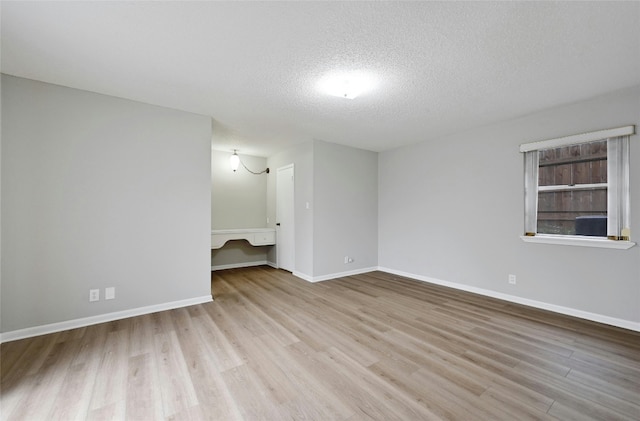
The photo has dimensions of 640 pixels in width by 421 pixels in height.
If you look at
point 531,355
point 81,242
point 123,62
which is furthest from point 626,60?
point 81,242

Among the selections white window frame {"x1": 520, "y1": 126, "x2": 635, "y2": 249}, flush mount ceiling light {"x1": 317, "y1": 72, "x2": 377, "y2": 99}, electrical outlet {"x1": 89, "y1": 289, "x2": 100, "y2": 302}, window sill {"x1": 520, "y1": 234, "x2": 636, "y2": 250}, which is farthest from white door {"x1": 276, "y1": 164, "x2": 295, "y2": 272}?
white window frame {"x1": 520, "y1": 126, "x2": 635, "y2": 249}

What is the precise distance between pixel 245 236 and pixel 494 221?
427 cm

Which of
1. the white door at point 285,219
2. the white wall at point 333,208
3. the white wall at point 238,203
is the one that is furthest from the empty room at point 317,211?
the white wall at point 238,203

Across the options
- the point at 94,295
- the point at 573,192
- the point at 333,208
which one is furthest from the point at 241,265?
the point at 573,192

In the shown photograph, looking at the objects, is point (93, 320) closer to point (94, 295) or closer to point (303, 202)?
point (94, 295)

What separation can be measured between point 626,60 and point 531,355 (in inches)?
103

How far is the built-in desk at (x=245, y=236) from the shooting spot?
4812 millimetres

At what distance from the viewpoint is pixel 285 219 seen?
5.38 m

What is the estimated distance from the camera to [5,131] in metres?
2.44

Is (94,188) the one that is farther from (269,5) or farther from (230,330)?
(269,5)

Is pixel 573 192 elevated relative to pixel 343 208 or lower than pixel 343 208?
elevated

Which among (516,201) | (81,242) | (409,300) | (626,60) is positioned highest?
(626,60)

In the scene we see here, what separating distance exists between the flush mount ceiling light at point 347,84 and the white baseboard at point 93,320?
9.94 ft

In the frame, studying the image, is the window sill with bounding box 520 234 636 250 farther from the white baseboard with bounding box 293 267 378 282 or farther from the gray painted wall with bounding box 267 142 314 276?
the gray painted wall with bounding box 267 142 314 276
